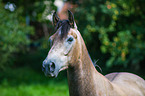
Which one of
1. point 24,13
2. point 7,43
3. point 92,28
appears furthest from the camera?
point 24,13

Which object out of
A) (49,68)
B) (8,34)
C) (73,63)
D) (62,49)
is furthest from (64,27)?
(8,34)

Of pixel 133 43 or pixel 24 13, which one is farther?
pixel 24 13

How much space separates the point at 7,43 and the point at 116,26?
4344mm

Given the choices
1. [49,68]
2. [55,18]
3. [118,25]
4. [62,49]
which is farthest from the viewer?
[118,25]

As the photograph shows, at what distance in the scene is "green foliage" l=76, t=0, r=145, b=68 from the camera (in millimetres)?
6957

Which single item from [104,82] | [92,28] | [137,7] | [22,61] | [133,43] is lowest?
[22,61]

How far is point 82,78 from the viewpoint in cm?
197

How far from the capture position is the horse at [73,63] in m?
1.73

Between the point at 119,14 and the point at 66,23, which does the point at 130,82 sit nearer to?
the point at 66,23

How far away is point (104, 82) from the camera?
2.15 meters

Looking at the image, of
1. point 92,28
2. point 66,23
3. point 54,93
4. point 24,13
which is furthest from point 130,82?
point 24,13

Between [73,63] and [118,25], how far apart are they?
6.18m

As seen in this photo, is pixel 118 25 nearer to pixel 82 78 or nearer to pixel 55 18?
pixel 55 18

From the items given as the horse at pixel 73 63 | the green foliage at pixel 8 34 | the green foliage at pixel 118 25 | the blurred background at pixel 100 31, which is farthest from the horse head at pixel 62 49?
the green foliage at pixel 118 25
